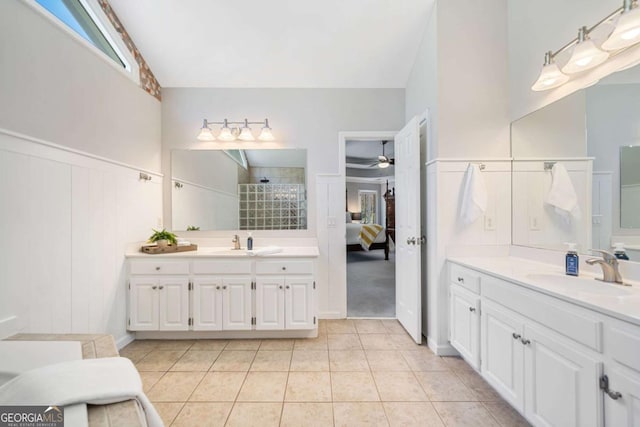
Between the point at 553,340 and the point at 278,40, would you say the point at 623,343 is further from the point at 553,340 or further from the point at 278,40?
the point at 278,40

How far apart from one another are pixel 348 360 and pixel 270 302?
902mm

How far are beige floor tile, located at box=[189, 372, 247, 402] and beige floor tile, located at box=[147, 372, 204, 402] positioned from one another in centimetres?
6

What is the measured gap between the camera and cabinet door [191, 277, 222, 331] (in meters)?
2.69

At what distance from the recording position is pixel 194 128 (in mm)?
3293

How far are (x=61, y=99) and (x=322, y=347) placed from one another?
2.91 meters

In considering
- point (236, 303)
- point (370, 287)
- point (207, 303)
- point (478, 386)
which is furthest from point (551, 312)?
point (370, 287)

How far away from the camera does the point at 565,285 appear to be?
66.6 inches

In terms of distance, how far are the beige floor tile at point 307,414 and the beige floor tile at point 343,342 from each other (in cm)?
79

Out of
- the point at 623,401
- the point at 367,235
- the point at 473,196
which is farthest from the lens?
the point at 367,235

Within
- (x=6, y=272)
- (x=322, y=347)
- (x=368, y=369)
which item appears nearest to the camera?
(x=6, y=272)

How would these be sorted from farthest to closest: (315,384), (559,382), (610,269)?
(315,384) → (610,269) → (559,382)

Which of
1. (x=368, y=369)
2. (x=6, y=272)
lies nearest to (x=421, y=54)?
(x=368, y=369)

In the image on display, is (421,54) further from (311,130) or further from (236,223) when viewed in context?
(236,223)

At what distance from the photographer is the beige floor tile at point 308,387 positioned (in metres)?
1.90
